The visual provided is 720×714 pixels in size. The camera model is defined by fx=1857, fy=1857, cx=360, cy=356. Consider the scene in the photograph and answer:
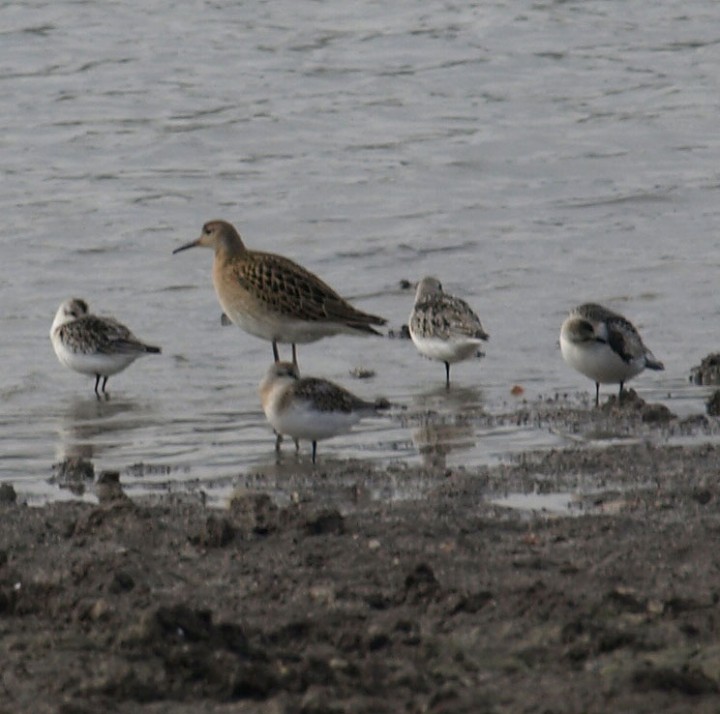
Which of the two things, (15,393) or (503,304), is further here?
(503,304)

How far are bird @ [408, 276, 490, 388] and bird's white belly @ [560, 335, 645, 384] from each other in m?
1.17

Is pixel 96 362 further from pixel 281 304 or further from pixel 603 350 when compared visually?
pixel 603 350

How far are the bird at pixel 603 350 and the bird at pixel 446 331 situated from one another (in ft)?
3.73

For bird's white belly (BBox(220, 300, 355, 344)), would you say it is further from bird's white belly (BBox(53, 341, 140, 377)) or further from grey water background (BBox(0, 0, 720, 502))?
bird's white belly (BBox(53, 341, 140, 377))

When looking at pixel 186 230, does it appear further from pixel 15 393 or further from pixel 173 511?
pixel 173 511

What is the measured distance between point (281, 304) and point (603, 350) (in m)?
2.81

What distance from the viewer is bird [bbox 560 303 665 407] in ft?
39.5

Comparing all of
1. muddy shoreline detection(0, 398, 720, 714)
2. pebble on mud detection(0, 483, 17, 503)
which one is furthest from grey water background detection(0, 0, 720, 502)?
muddy shoreline detection(0, 398, 720, 714)

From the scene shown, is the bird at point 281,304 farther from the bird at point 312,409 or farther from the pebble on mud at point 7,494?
the pebble on mud at point 7,494

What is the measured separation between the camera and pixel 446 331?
43.8ft

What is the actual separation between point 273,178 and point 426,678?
1464cm

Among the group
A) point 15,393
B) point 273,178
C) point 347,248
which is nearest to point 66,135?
point 273,178

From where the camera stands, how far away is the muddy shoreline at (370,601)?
6.25 meters

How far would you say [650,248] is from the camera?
1789 centimetres
